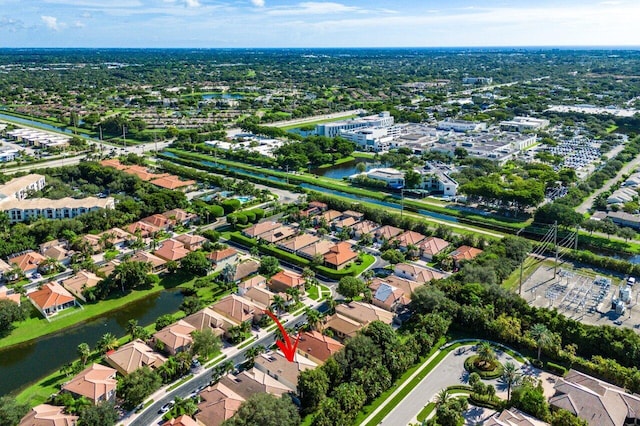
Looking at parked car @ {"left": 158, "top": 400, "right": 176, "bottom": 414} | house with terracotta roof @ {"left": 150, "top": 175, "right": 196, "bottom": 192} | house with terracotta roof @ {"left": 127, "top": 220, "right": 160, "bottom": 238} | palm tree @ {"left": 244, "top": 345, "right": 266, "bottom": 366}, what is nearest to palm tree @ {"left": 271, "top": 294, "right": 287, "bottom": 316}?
palm tree @ {"left": 244, "top": 345, "right": 266, "bottom": 366}

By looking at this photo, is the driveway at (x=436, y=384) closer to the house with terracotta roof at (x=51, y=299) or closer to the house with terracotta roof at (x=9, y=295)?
the house with terracotta roof at (x=51, y=299)

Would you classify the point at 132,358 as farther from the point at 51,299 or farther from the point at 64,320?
the point at 51,299

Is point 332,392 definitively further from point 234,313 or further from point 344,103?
point 344,103

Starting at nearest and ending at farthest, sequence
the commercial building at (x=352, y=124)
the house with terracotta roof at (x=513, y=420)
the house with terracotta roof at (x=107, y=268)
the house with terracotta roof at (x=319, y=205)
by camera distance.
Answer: the house with terracotta roof at (x=513, y=420) < the house with terracotta roof at (x=107, y=268) < the house with terracotta roof at (x=319, y=205) < the commercial building at (x=352, y=124)

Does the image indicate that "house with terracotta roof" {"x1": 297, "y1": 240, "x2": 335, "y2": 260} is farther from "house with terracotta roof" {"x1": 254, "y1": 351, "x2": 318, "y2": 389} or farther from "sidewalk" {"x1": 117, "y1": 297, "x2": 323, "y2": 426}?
"house with terracotta roof" {"x1": 254, "y1": 351, "x2": 318, "y2": 389}

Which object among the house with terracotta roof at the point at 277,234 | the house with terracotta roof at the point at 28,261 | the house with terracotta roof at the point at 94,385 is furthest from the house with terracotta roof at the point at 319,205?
the house with terracotta roof at the point at 94,385

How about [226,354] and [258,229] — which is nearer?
[226,354]

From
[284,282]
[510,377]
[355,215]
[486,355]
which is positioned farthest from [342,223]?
[510,377]
